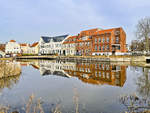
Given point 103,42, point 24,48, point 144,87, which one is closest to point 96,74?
point 144,87

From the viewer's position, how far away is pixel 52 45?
73.8 metres

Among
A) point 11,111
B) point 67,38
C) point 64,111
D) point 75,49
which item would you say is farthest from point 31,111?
point 67,38

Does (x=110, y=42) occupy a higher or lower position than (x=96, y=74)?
higher

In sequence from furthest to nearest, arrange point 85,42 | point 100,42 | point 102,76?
point 85,42, point 100,42, point 102,76

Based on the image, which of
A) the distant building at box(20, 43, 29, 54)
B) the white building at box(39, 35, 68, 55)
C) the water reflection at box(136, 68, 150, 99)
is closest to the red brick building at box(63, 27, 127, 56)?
the white building at box(39, 35, 68, 55)

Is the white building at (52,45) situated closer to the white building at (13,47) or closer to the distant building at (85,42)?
the distant building at (85,42)

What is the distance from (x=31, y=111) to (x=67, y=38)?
63558 mm

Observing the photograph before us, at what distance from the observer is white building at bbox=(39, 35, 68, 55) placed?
6973cm

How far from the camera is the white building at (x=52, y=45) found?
6973 centimetres

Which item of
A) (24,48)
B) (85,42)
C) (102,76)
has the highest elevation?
(24,48)

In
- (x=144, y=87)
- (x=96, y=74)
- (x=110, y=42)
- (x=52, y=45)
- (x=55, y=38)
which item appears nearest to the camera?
(x=144, y=87)

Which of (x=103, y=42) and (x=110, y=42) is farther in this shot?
(x=103, y=42)

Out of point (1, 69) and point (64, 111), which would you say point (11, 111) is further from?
point (1, 69)

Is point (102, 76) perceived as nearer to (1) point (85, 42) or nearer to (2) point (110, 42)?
(2) point (110, 42)
